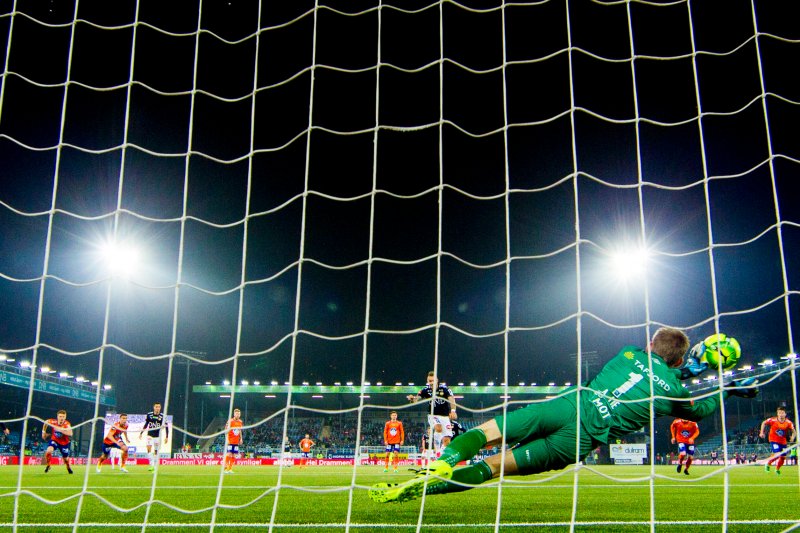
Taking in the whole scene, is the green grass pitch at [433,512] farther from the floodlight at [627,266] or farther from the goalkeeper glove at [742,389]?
the floodlight at [627,266]

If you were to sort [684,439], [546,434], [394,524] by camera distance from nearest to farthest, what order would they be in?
[546,434]
[394,524]
[684,439]

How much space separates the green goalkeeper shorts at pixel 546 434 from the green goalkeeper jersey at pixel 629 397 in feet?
0.30

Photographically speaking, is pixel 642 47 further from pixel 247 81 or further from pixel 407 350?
pixel 407 350

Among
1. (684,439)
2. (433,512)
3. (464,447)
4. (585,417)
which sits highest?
(585,417)

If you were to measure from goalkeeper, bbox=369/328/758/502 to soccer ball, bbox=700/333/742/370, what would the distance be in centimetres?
6

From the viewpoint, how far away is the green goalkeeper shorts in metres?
4.21

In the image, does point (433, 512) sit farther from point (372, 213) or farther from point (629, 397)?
point (372, 213)

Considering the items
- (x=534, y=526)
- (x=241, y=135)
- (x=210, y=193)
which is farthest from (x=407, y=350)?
(x=534, y=526)

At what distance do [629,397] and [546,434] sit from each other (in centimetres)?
55

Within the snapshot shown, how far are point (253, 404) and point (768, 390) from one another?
29.4 m

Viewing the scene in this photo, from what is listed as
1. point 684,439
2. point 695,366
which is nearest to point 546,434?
point 695,366

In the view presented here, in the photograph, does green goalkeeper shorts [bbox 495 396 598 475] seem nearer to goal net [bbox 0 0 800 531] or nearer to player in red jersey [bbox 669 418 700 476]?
goal net [bbox 0 0 800 531]

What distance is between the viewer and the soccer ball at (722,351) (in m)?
4.16

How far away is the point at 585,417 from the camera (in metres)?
4.25
